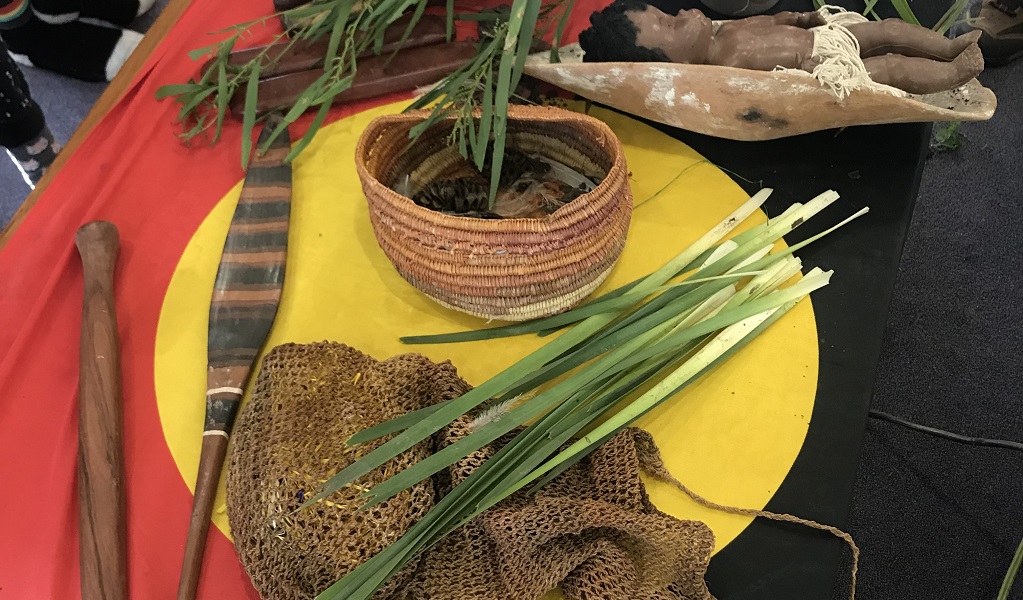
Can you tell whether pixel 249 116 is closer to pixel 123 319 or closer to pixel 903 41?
pixel 123 319

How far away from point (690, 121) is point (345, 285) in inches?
19.3

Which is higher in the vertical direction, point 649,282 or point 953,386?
point 649,282

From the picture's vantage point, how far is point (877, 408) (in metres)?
1.21

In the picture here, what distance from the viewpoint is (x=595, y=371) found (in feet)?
2.16

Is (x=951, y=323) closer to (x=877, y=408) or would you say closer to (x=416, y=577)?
(x=877, y=408)

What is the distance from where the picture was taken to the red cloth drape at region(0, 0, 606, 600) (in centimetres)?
69

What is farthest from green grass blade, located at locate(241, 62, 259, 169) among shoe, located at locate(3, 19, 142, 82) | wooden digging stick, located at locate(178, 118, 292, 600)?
shoe, located at locate(3, 19, 142, 82)

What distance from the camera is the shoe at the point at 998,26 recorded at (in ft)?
4.89

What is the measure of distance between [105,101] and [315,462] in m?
0.75

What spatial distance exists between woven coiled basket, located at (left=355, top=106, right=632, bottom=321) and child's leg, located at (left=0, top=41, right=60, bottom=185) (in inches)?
34.2

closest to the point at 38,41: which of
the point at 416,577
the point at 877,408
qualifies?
the point at 416,577

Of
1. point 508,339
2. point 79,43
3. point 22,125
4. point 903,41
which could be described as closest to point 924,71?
point 903,41

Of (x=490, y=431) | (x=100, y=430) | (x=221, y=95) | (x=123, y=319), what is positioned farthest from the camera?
(x=221, y=95)

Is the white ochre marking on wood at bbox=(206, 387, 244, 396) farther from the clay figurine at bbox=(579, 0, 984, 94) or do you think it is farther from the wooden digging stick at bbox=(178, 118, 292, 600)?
the clay figurine at bbox=(579, 0, 984, 94)
